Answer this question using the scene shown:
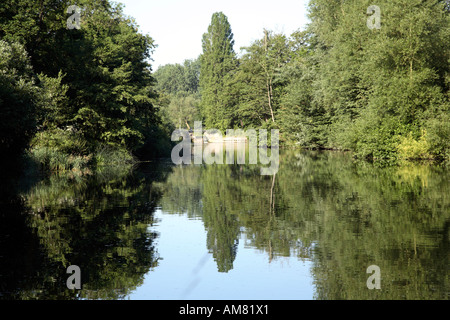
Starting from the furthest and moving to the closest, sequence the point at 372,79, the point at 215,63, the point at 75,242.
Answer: the point at 215,63
the point at 372,79
the point at 75,242

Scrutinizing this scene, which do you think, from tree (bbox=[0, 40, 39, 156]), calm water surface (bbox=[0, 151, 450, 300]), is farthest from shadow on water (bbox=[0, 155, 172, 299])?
tree (bbox=[0, 40, 39, 156])

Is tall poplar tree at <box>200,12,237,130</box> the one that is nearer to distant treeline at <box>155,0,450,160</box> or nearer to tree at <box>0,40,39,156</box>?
distant treeline at <box>155,0,450,160</box>

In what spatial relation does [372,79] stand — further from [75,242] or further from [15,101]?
[75,242]

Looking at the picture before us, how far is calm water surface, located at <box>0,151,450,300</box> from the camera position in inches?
228

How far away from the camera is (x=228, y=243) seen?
838 centimetres

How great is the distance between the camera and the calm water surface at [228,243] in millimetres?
5793

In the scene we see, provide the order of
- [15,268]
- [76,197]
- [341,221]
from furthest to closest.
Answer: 1. [76,197]
2. [341,221]
3. [15,268]

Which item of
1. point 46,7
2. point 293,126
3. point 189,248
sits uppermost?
point 46,7

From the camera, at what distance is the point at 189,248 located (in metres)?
8.20

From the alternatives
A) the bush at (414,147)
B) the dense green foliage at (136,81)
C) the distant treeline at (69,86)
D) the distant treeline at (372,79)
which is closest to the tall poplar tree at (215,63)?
the distant treeline at (372,79)

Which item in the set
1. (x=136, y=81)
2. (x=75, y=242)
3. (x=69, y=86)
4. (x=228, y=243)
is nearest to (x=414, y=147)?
(x=136, y=81)
